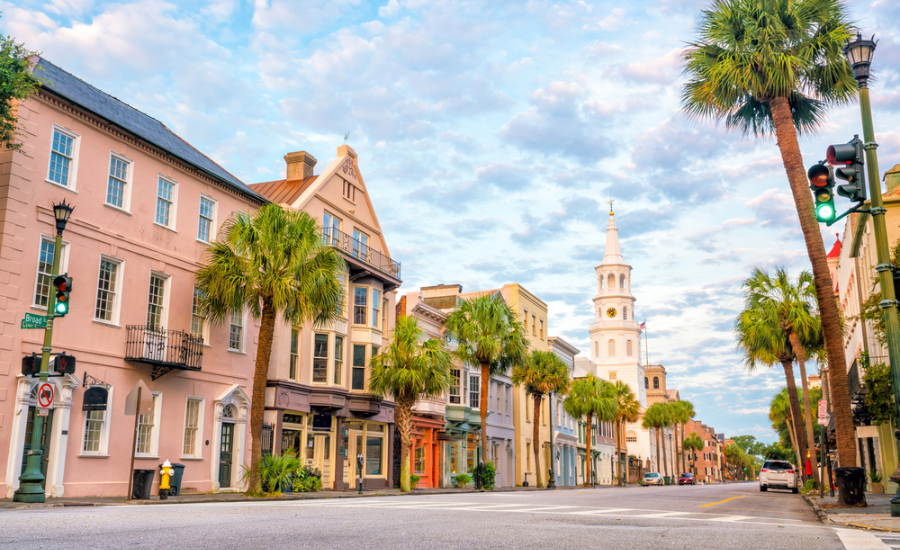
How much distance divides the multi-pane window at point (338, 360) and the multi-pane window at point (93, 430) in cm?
1275

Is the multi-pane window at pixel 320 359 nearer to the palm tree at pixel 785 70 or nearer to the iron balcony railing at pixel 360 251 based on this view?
the iron balcony railing at pixel 360 251

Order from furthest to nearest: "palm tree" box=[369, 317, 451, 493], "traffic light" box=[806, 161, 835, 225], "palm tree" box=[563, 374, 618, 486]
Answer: "palm tree" box=[563, 374, 618, 486] → "palm tree" box=[369, 317, 451, 493] → "traffic light" box=[806, 161, 835, 225]

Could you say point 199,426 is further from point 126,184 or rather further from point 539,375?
point 539,375

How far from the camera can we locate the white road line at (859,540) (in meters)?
8.14

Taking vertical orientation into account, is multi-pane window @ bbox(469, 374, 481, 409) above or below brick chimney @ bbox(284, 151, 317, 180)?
below

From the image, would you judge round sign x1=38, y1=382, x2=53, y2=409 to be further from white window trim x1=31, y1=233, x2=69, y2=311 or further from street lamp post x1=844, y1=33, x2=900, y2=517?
street lamp post x1=844, y1=33, x2=900, y2=517

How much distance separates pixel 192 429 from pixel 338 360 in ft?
29.8

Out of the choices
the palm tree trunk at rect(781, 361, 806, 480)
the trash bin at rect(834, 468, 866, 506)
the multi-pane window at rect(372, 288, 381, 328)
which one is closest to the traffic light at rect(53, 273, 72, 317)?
the trash bin at rect(834, 468, 866, 506)

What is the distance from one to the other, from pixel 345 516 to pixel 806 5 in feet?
56.6

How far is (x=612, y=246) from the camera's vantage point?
109312 millimetres

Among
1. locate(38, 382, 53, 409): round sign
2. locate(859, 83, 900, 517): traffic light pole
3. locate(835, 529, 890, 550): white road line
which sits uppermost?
locate(859, 83, 900, 517): traffic light pole

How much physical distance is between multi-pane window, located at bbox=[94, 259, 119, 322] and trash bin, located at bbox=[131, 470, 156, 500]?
558cm

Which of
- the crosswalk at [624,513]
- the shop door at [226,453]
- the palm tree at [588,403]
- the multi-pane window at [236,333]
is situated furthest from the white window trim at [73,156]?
the palm tree at [588,403]

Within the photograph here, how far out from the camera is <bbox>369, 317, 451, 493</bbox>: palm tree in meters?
32.9
